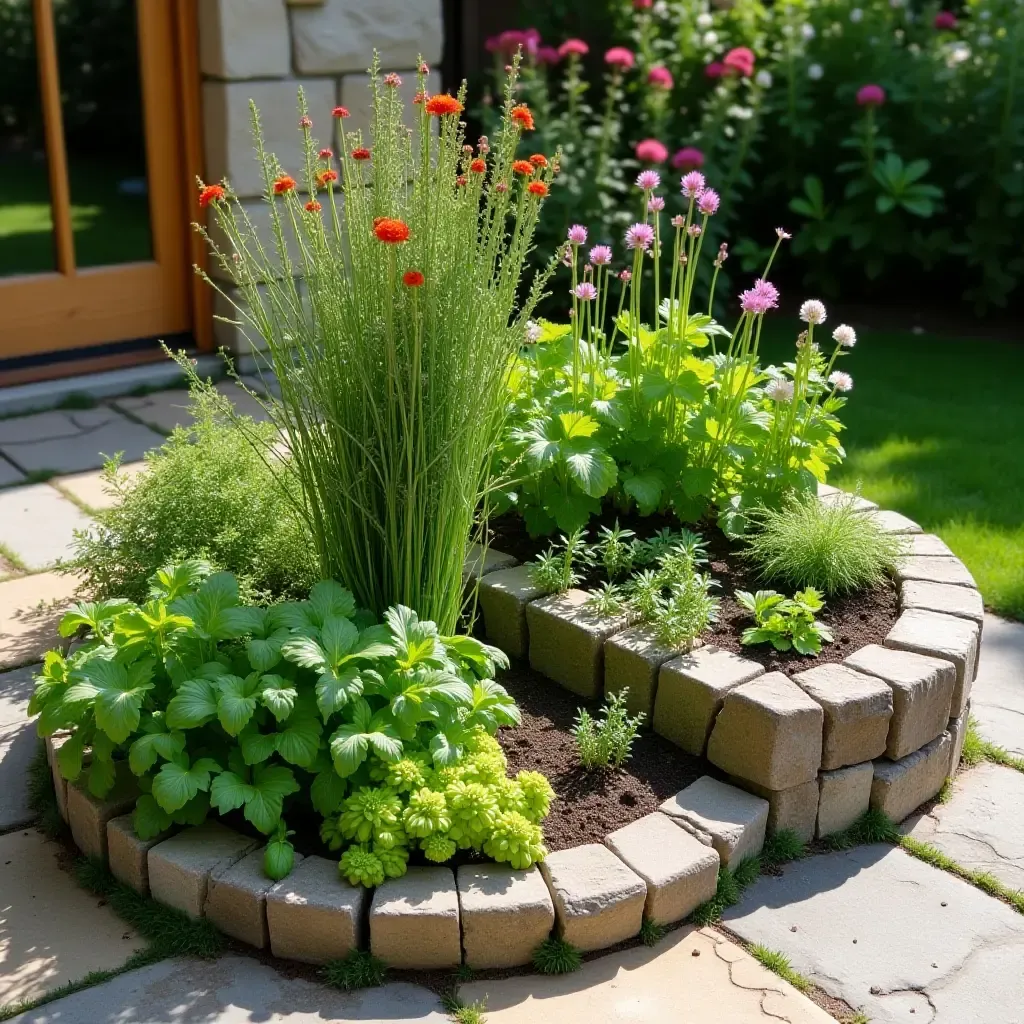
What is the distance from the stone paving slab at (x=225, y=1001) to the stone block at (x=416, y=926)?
55 millimetres

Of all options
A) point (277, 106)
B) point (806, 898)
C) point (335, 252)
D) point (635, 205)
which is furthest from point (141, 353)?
point (806, 898)

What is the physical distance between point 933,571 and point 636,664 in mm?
864

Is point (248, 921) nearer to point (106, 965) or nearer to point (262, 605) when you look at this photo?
point (106, 965)

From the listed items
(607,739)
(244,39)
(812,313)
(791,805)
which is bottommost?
(791,805)

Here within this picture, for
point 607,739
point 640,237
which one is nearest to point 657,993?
point 607,739

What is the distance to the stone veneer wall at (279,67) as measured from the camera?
491 centimetres

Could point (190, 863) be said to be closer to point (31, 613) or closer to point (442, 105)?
point (31, 613)

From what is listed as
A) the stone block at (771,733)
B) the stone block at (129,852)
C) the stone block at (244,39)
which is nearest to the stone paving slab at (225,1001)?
the stone block at (129,852)

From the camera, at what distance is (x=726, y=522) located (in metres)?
3.24

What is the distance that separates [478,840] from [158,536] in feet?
3.67

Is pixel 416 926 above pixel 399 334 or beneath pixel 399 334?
beneath

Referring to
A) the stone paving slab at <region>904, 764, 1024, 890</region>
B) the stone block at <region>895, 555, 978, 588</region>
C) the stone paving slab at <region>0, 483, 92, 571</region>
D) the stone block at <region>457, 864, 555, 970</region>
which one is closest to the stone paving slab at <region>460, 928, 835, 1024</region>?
the stone block at <region>457, 864, 555, 970</region>

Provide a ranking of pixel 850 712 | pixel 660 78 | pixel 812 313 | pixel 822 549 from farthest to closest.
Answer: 1. pixel 660 78
2. pixel 812 313
3. pixel 822 549
4. pixel 850 712

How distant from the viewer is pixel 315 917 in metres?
2.28
